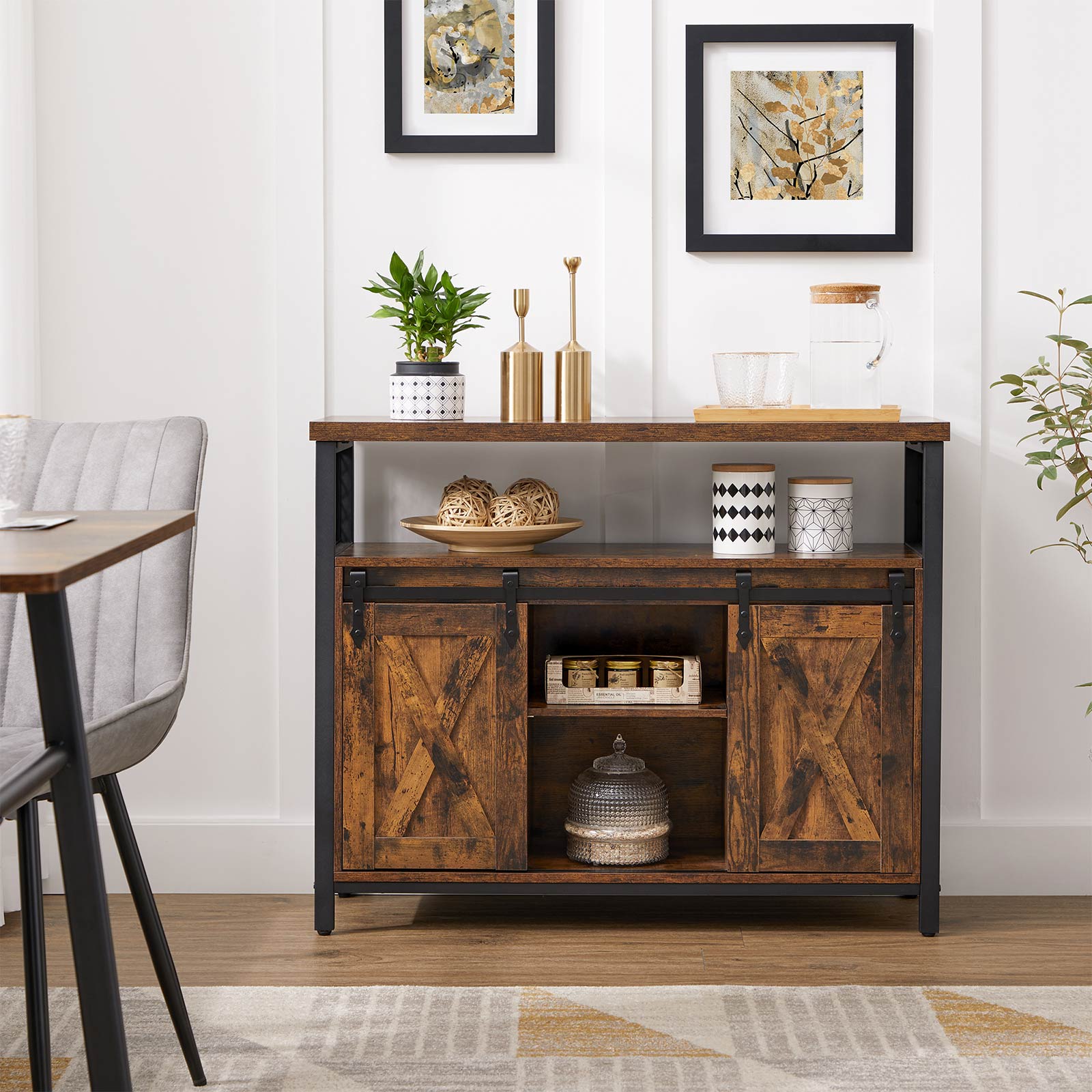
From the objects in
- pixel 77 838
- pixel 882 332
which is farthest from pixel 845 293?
pixel 77 838

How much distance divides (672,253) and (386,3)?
2.68 ft

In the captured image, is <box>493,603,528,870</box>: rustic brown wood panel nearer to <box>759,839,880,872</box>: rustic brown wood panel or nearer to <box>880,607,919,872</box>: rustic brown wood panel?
<box>759,839,880,872</box>: rustic brown wood panel

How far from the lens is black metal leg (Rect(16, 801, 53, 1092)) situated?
4.87 ft

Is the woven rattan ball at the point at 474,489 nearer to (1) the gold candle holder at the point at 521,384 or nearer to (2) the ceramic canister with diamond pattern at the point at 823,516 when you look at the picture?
(1) the gold candle holder at the point at 521,384

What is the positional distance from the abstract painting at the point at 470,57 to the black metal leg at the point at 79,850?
1685 mm

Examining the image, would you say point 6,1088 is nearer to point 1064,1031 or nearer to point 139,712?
point 139,712

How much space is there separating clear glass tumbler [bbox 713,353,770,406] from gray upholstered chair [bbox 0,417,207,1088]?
1.05 m

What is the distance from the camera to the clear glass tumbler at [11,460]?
1466 millimetres

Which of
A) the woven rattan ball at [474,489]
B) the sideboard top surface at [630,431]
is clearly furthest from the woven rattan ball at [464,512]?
the sideboard top surface at [630,431]

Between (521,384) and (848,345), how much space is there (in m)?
0.68

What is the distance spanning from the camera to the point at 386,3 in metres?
2.66

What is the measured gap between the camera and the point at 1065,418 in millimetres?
2539

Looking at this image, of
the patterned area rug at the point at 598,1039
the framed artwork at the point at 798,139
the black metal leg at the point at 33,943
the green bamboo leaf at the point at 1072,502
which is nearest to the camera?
the black metal leg at the point at 33,943

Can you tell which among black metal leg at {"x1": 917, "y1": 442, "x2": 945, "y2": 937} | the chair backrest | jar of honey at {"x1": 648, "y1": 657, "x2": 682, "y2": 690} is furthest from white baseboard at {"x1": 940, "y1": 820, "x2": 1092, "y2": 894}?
the chair backrest
